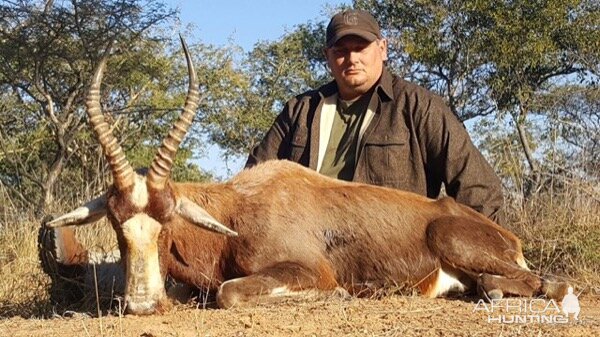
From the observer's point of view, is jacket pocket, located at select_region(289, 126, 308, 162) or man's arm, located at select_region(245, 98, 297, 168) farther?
man's arm, located at select_region(245, 98, 297, 168)

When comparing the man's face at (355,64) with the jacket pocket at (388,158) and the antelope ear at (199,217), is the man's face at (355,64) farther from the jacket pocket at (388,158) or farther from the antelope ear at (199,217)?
the antelope ear at (199,217)

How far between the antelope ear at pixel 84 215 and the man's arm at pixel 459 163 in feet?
8.35

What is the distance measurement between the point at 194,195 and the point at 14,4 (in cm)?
1368

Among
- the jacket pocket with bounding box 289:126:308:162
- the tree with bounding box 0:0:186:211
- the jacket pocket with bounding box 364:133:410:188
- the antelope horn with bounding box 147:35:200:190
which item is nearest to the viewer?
the antelope horn with bounding box 147:35:200:190

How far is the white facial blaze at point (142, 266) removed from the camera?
5.10 metres

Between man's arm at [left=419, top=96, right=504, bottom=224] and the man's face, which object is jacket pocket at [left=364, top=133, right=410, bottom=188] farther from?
the man's face

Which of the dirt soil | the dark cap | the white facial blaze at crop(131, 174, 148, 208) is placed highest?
the dark cap

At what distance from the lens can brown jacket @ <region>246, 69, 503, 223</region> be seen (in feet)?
21.9

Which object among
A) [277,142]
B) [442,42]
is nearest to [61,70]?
[442,42]

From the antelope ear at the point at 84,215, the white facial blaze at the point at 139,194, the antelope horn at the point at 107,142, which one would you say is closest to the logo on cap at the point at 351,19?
the antelope horn at the point at 107,142

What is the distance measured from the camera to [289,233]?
583 centimetres

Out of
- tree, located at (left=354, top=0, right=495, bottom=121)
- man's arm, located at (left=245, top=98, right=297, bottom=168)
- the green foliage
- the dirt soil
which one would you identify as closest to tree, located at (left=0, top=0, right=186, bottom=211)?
the green foliage

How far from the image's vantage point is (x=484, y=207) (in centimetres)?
661

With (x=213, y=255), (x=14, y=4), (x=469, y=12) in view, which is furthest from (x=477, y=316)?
(x=469, y=12)
